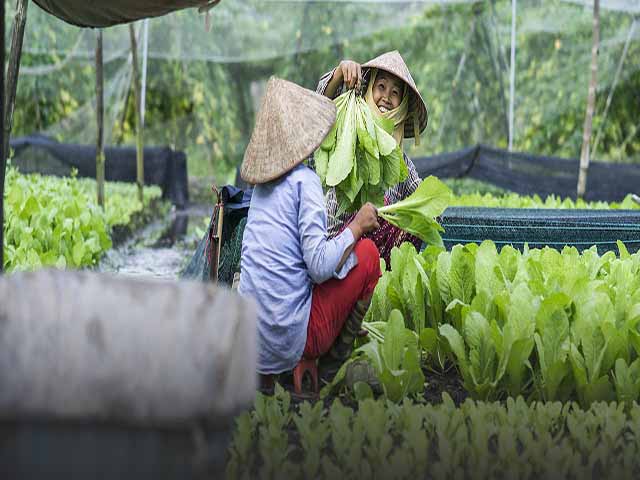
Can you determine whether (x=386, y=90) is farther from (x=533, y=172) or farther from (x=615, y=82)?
(x=615, y=82)

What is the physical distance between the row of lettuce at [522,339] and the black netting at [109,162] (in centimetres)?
1103

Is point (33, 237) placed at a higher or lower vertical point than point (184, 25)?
lower

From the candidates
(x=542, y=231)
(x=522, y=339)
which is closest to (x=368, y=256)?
(x=522, y=339)

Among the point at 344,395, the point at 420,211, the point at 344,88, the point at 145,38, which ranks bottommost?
the point at 344,395

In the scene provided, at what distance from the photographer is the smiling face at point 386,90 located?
4.41 metres

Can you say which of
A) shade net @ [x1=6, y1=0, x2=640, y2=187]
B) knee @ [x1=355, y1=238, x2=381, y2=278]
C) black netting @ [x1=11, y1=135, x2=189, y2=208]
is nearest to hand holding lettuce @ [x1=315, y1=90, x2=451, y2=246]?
knee @ [x1=355, y1=238, x2=381, y2=278]

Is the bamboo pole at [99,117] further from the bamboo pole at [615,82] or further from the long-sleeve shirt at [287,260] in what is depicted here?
the bamboo pole at [615,82]

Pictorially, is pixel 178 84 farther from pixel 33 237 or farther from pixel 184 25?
pixel 33 237

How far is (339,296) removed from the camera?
3.10 m

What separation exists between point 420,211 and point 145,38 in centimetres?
1267

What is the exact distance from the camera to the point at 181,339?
161 centimetres

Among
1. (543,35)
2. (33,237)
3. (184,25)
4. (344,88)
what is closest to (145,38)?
(184,25)

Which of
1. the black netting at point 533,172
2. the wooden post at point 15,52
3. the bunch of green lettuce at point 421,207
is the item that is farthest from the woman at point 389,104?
the black netting at point 533,172

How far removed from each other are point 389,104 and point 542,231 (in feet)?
4.85
